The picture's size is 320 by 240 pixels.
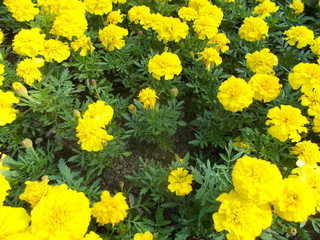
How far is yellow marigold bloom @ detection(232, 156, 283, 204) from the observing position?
1.36 m

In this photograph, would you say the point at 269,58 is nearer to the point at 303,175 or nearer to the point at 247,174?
the point at 303,175

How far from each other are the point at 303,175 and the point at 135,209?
3.49 feet

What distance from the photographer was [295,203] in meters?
1.42

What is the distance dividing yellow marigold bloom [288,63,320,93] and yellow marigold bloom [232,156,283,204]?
92 centimetres

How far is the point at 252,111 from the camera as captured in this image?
8.14ft

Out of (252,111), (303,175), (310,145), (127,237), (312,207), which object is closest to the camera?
(312,207)

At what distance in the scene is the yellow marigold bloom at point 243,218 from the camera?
139 cm

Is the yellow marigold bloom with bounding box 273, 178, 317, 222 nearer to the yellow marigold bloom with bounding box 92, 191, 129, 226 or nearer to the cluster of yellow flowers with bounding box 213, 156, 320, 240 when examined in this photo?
the cluster of yellow flowers with bounding box 213, 156, 320, 240

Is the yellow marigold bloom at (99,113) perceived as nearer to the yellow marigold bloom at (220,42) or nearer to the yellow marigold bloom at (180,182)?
the yellow marigold bloom at (180,182)

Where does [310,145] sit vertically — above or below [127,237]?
above

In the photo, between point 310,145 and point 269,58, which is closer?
point 310,145

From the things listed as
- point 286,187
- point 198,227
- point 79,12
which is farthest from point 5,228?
point 79,12

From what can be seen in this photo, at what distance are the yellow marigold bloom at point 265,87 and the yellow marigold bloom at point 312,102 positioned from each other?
0.21 m

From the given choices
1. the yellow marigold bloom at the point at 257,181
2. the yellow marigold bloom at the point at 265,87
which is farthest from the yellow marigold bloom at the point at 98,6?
the yellow marigold bloom at the point at 257,181
